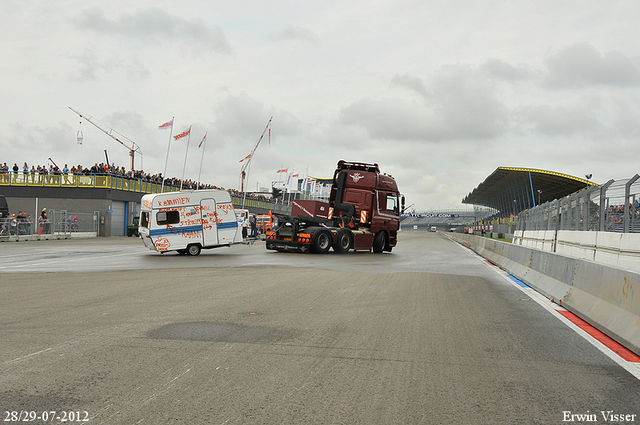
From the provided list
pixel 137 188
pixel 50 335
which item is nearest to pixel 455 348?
pixel 50 335

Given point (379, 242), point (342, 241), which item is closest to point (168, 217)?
point (342, 241)

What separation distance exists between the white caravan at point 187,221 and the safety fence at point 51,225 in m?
16.7

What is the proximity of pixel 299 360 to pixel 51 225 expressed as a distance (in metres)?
37.9

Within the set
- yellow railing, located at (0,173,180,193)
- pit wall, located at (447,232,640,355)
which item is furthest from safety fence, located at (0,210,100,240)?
pit wall, located at (447,232,640,355)

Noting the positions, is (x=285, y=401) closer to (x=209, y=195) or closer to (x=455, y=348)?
(x=455, y=348)

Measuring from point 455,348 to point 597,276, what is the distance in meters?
3.16

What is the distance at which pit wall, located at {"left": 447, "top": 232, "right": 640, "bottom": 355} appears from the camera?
6316 mm

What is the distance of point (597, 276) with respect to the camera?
7.80 metres

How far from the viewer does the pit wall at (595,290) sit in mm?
6316

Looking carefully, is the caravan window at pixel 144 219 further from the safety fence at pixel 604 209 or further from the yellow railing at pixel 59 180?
the yellow railing at pixel 59 180

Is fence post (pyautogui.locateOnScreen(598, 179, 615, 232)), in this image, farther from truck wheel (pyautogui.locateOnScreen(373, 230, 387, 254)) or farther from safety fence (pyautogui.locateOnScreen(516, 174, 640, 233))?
truck wheel (pyautogui.locateOnScreen(373, 230, 387, 254))

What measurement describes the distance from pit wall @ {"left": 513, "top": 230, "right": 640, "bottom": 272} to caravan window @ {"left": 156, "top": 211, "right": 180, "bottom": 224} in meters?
14.2

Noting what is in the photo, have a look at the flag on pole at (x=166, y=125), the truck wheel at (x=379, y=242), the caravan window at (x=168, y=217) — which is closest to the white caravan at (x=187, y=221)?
the caravan window at (x=168, y=217)

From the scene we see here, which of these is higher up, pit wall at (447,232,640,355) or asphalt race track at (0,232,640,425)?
pit wall at (447,232,640,355)
